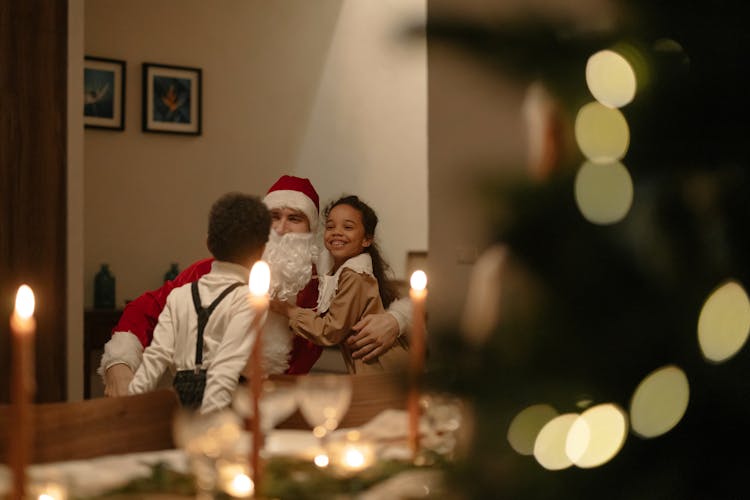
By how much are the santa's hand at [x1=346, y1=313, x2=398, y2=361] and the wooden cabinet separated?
2025 millimetres

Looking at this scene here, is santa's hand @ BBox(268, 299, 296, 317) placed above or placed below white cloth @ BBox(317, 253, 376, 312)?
below

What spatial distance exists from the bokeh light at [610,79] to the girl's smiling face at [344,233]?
2335 millimetres

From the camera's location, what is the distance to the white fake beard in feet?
9.29

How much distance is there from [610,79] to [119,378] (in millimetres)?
2198

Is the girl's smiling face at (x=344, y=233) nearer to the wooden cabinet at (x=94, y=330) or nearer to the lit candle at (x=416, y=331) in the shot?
the lit candle at (x=416, y=331)

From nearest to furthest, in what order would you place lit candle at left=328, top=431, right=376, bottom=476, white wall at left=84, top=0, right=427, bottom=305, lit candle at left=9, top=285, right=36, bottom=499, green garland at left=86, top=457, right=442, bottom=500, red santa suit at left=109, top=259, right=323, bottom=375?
lit candle at left=9, top=285, right=36, bottom=499, green garland at left=86, top=457, right=442, bottom=500, lit candle at left=328, top=431, right=376, bottom=476, red santa suit at left=109, top=259, right=323, bottom=375, white wall at left=84, top=0, right=427, bottom=305

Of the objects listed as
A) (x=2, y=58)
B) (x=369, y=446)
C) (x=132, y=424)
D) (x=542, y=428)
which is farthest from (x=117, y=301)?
(x=542, y=428)

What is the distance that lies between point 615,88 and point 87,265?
15.0 feet

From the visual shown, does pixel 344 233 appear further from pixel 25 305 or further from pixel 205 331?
pixel 25 305

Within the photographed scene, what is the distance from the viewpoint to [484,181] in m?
0.50

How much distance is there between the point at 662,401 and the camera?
53 cm

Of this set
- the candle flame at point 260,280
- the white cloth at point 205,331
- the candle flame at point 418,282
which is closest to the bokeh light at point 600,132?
the candle flame at point 260,280

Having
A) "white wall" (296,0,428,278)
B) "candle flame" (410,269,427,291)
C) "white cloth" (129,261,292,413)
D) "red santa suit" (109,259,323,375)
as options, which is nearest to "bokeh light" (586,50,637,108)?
"candle flame" (410,269,427,291)

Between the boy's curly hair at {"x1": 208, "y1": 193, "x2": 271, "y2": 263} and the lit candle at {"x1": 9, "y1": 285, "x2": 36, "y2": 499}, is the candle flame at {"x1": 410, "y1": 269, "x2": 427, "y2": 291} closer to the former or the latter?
the lit candle at {"x1": 9, "y1": 285, "x2": 36, "y2": 499}
